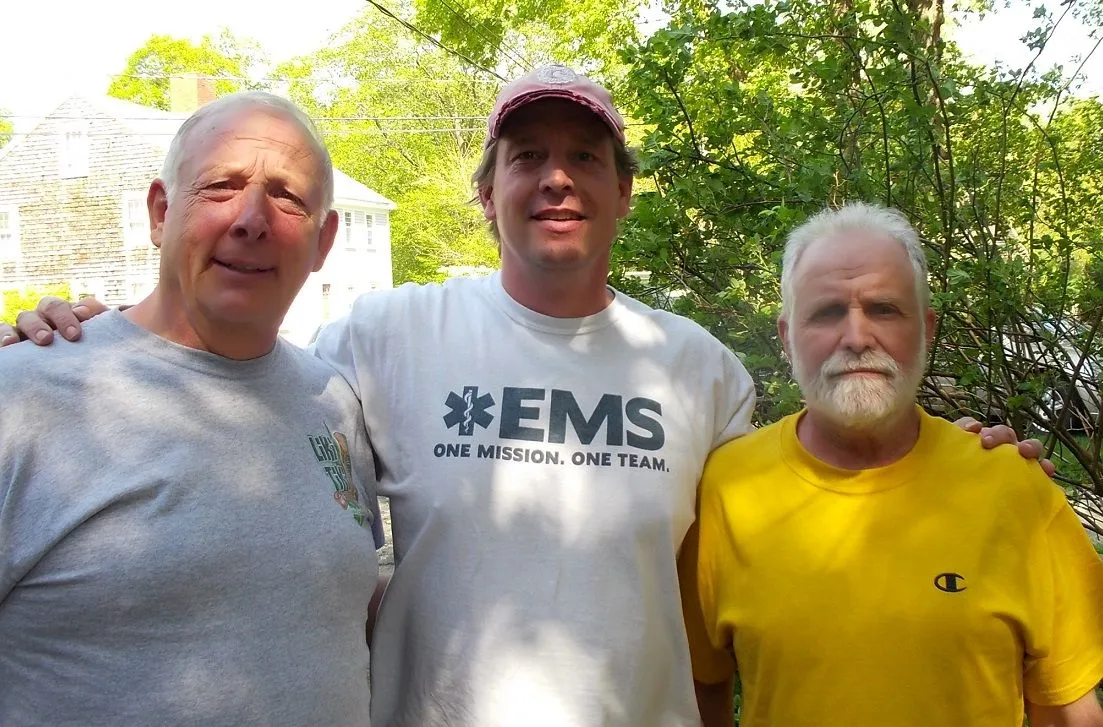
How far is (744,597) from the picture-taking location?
228 cm

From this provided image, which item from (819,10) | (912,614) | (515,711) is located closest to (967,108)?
(819,10)

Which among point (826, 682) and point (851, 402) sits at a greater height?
point (851, 402)

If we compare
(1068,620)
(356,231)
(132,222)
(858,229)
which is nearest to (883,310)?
(858,229)

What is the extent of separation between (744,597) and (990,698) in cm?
60

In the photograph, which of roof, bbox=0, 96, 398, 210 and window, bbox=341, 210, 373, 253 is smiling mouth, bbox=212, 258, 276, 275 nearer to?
roof, bbox=0, 96, 398, 210

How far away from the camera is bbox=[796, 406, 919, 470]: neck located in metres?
2.27

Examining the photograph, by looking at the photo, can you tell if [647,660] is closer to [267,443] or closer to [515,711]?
[515,711]

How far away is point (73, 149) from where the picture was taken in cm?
2909

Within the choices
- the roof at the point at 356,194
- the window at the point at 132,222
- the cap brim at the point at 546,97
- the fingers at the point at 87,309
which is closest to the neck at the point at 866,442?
the cap brim at the point at 546,97

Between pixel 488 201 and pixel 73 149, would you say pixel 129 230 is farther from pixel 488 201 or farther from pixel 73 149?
pixel 488 201

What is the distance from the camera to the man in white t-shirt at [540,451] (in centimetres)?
216

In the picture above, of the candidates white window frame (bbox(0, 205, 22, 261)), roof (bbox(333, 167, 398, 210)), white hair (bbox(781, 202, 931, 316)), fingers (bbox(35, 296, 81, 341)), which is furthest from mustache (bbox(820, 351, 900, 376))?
white window frame (bbox(0, 205, 22, 261))

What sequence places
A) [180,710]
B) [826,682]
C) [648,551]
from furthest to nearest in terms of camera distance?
[648,551], [826,682], [180,710]

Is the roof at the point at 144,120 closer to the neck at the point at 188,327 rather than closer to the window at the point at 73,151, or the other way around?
the window at the point at 73,151
